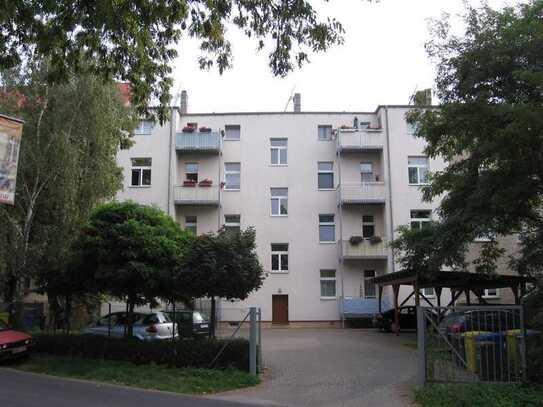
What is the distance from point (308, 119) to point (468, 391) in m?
27.6

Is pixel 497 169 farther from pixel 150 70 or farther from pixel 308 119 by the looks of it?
pixel 308 119

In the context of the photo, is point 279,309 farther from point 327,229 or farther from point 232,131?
point 232,131

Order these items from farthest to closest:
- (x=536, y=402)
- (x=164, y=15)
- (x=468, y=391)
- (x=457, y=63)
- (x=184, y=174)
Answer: (x=184, y=174), (x=457, y=63), (x=468, y=391), (x=536, y=402), (x=164, y=15)

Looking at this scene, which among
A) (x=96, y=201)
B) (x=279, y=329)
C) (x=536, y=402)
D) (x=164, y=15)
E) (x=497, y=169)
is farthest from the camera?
(x=279, y=329)

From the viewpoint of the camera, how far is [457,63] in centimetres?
1454

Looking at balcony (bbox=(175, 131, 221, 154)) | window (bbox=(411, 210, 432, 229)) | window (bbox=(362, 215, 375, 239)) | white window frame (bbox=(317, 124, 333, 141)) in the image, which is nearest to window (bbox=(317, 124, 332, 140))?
white window frame (bbox=(317, 124, 333, 141))

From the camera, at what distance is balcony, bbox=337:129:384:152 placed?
3528cm

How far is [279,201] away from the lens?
35.9 m

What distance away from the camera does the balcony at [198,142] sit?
35375 millimetres

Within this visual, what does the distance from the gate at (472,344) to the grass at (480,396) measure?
453 millimetres

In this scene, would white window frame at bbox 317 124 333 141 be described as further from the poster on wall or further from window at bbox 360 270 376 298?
the poster on wall

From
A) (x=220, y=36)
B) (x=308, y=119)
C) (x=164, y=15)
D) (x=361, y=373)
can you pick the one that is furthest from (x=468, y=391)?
(x=308, y=119)

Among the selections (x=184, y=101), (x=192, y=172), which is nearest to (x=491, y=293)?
(x=192, y=172)

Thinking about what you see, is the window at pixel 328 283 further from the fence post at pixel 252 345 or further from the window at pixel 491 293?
the fence post at pixel 252 345
